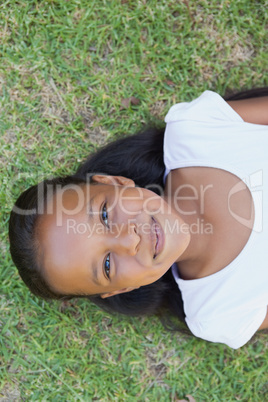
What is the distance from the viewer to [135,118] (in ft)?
9.80

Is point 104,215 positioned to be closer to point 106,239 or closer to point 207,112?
point 106,239

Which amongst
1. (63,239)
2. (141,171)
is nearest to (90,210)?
(63,239)

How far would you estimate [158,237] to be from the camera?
2102 millimetres

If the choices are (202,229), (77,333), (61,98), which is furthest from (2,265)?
(202,229)

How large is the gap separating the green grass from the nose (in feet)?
3.61

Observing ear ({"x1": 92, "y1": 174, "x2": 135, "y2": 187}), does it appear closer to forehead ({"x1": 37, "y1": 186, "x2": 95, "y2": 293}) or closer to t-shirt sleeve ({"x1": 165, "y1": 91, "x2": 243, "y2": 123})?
forehead ({"x1": 37, "y1": 186, "x2": 95, "y2": 293})

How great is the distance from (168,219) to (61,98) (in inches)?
56.4

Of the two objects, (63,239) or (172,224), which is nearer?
(63,239)

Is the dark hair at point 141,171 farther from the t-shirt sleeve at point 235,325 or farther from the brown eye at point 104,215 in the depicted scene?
the brown eye at point 104,215

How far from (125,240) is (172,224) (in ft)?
0.91

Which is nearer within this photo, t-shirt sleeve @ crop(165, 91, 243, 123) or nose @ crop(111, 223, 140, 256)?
nose @ crop(111, 223, 140, 256)

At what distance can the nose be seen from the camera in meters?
2.01

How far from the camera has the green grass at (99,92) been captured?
2.92m

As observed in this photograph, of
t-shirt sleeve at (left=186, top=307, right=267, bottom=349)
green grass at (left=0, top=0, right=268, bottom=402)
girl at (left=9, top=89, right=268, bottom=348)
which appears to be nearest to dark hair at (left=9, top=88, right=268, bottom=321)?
girl at (left=9, top=89, right=268, bottom=348)
